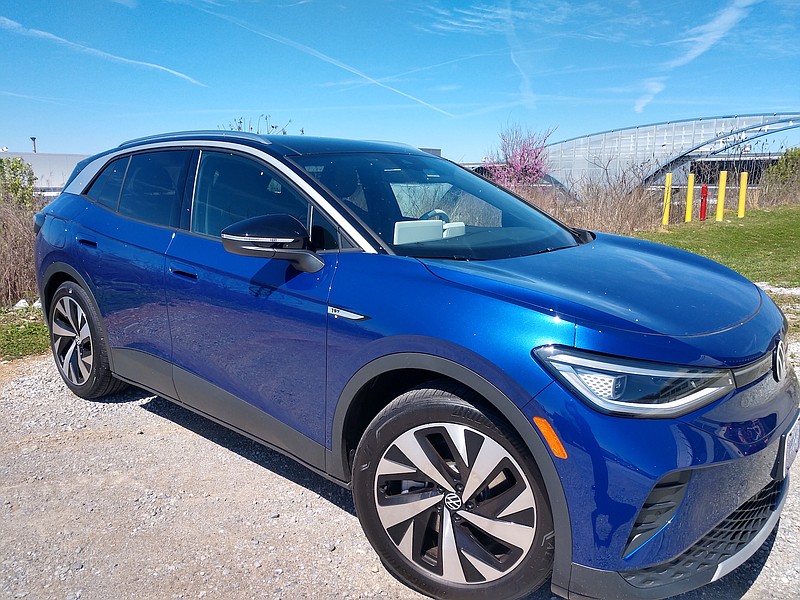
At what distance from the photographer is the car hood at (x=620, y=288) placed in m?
2.12

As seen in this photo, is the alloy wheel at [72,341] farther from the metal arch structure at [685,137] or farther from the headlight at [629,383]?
the metal arch structure at [685,137]

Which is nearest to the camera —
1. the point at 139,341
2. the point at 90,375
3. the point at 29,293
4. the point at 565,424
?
the point at 565,424

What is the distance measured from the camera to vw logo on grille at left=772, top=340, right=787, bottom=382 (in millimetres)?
2313

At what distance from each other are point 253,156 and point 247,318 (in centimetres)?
86

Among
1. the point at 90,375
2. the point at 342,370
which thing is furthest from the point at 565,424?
the point at 90,375

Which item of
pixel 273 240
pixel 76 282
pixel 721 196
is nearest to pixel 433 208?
pixel 273 240

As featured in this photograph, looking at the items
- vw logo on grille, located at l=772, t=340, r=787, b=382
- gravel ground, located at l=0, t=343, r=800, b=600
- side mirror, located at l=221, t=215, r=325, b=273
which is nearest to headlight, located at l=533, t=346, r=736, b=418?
vw logo on grille, located at l=772, t=340, r=787, b=382

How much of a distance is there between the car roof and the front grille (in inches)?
93.7

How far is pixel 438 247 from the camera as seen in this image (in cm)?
279

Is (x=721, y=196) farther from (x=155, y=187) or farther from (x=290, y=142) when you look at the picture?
(x=155, y=187)

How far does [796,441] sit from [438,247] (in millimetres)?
1592

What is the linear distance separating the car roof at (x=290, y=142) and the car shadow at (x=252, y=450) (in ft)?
5.26

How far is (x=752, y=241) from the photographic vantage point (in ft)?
45.2

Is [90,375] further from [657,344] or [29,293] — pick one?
[29,293]
